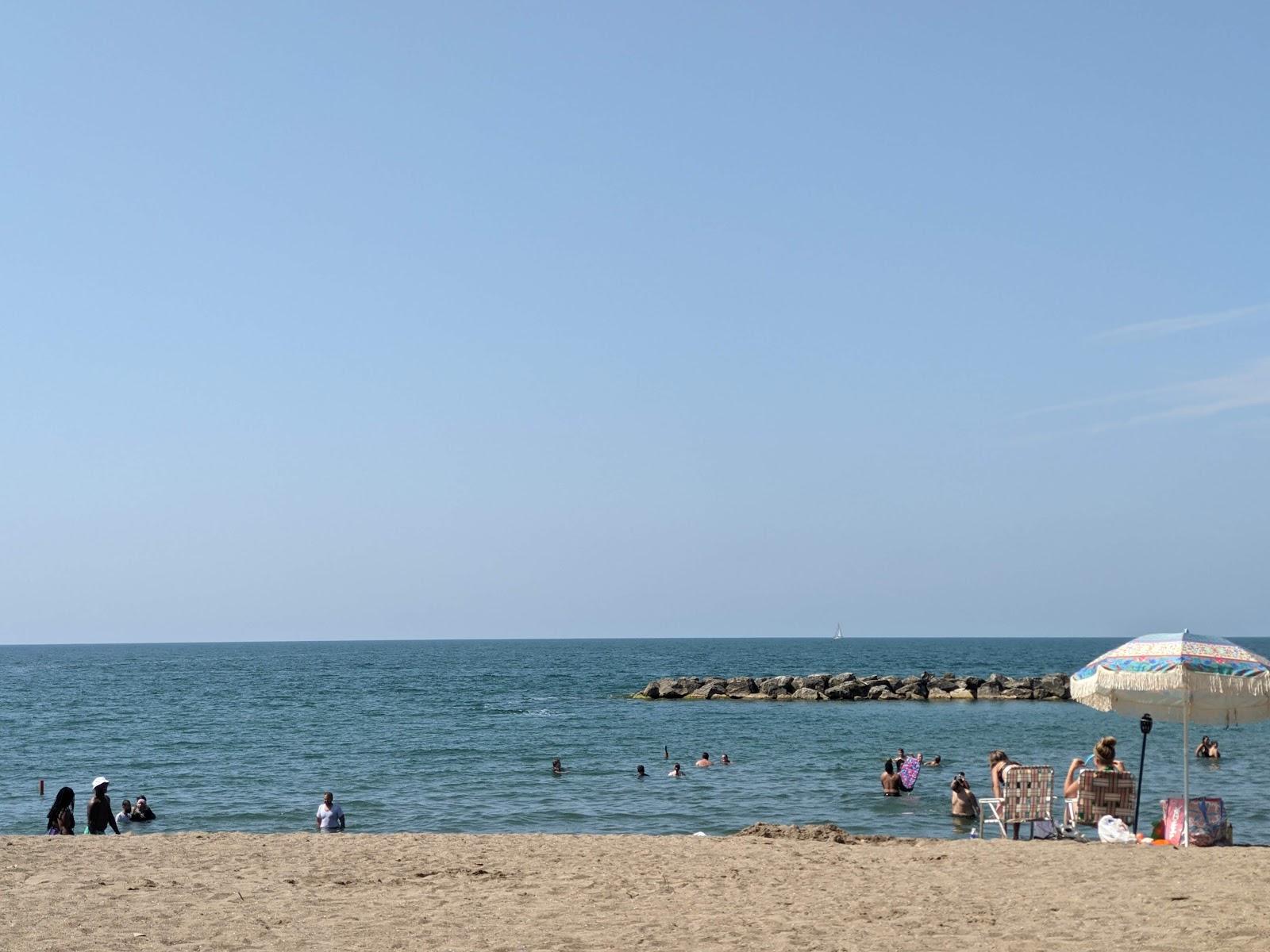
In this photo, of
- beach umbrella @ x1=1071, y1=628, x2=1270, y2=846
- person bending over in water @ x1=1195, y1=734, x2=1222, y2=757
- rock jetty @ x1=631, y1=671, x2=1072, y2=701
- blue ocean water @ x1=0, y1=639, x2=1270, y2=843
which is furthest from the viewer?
rock jetty @ x1=631, y1=671, x2=1072, y2=701

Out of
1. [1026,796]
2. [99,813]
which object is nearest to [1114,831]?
[1026,796]

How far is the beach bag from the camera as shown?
46.4 ft

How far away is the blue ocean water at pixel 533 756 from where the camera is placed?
22844mm

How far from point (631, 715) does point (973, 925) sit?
44.7m

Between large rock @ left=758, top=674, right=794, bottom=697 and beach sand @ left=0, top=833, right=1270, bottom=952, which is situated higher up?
beach sand @ left=0, top=833, right=1270, bottom=952

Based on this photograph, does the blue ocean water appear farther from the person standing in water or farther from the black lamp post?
the black lamp post

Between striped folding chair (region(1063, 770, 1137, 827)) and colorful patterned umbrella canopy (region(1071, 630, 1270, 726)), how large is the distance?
1.29 metres

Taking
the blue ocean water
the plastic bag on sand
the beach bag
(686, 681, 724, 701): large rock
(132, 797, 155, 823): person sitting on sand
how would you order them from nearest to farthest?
the beach bag, the plastic bag on sand, (132, 797, 155, 823): person sitting on sand, the blue ocean water, (686, 681, 724, 701): large rock

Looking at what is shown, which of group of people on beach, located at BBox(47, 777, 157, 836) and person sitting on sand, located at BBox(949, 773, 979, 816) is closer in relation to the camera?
group of people on beach, located at BBox(47, 777, 157, 836)

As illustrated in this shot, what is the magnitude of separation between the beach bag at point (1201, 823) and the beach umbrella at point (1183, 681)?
0.49ft

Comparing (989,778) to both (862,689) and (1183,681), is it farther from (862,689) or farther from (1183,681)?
(862,689)

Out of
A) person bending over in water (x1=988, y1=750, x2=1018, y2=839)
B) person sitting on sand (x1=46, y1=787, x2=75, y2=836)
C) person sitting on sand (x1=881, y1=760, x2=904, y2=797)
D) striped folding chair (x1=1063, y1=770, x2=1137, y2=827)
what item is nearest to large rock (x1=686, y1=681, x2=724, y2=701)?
person sitting on sand (x1=881, y1=760, x2=904, y2=797)

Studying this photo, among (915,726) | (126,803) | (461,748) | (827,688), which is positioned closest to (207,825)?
(126,803)

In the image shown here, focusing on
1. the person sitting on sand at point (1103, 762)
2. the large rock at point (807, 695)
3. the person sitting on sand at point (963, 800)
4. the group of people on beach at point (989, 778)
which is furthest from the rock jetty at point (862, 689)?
the person sitting on sand at point (1103, 762)
